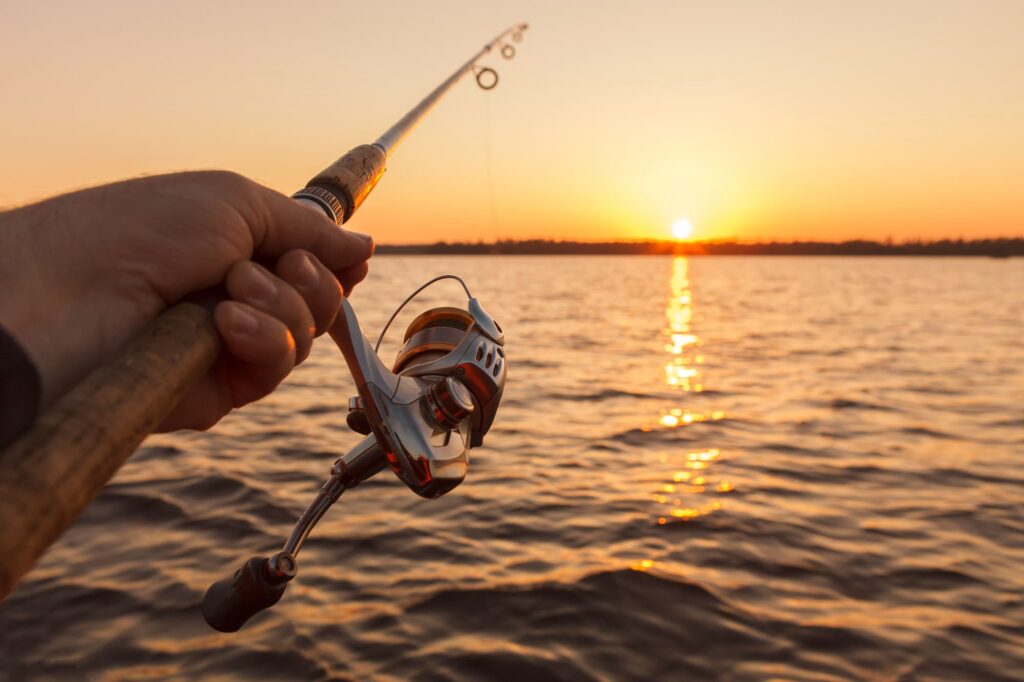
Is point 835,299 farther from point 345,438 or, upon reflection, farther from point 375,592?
point 375,592

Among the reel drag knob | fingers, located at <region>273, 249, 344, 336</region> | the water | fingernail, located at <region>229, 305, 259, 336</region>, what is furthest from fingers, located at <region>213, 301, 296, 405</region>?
the water

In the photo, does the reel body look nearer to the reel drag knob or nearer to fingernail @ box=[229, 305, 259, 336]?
the reel drag knob

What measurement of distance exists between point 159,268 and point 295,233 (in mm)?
304

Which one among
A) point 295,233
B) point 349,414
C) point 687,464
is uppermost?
point 295,233

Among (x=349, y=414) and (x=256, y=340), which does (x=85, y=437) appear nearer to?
(x=256, y=340)

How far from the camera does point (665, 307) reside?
29.2 meters

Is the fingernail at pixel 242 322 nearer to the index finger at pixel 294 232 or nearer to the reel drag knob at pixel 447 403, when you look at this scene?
the index finger at pixel 294 232

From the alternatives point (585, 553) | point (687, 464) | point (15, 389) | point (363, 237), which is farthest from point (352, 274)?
point (687, 464)

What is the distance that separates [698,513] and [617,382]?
18.2ft

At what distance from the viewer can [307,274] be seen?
1.59 metres

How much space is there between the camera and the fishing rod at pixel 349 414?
2.67 ft

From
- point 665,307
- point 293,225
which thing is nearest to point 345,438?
point 293,225

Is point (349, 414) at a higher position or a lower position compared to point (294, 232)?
lower

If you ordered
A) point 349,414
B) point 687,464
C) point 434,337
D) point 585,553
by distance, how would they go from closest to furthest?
point 349,414
point 434,337
point 585,553
point 687,464
